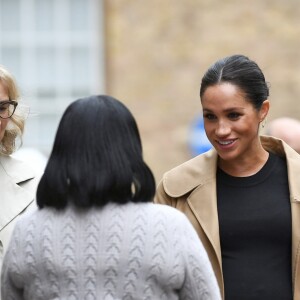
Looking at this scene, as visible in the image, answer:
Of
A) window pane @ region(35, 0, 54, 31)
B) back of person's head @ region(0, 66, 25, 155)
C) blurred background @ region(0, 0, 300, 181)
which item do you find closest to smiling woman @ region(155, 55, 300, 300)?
back of person's head @ region(0, 66, 25, 155)

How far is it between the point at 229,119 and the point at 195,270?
1.04m

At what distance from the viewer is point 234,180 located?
5.36 m

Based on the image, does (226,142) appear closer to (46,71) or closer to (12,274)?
(12,274)

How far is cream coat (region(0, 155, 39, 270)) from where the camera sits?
538 cm

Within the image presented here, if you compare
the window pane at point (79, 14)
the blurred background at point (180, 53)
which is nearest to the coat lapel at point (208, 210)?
the blurred background at point (180, 53)

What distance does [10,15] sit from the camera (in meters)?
15.1

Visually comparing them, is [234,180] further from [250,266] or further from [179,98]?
[179,98]

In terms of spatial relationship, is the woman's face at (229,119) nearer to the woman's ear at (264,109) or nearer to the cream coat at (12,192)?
the woman's ear at (264,109)

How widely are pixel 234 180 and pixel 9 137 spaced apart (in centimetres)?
106

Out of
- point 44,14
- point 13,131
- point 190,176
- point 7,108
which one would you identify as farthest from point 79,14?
point 190,176

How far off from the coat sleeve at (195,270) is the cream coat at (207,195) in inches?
28.5

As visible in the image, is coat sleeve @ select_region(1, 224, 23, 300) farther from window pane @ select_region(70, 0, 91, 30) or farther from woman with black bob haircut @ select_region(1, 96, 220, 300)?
window pane @ select_region(70, 0, 91, 30)

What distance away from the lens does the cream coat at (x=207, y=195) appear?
516 centimetres

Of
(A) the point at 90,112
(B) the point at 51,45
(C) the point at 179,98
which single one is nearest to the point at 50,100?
(B) the point at 51,45
